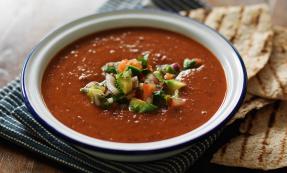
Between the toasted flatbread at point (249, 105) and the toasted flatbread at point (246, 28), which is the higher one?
the toasted flatbread at point (246, 28)

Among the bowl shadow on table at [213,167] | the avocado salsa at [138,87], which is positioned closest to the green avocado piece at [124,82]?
the avocado salsa at [138,87]

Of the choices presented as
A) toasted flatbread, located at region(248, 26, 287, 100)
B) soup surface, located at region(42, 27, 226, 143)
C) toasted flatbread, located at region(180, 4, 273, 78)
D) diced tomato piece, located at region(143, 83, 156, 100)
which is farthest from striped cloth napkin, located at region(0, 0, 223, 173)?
toasted flatbread, located at region(180, 4, 273, 78)

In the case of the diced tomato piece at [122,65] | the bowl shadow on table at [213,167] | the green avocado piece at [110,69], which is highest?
the diced tomato piece at [122,65]

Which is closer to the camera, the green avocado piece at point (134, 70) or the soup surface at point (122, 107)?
the soup surface at point (122, 107)

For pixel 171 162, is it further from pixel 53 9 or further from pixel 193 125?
pixel 53 9

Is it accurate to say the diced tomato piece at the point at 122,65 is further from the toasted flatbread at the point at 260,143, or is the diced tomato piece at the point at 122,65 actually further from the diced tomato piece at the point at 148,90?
the toasted flatbread at the point at 260,143

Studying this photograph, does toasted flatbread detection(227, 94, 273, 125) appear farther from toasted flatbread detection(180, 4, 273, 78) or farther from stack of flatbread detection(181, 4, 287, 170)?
toasted flatbread detection(180, 4, 273, 78)
